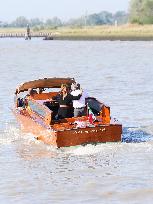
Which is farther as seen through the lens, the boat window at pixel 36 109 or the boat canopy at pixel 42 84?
the boat canopy at pixel 42 84

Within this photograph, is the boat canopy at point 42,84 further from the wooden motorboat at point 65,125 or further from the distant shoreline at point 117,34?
the distant shoreline at point 117,34

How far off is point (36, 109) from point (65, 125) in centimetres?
177

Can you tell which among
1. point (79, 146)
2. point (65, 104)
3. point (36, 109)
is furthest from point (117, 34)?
point (79, 146)

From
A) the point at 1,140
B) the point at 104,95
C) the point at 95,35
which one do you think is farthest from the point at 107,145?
the point at 95,35

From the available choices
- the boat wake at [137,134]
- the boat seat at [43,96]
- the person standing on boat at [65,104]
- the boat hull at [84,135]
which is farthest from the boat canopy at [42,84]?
the boat hull at [84,135]

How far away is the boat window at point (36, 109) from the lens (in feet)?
66.2

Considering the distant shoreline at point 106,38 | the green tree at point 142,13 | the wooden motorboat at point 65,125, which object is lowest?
the distant shoreline at point 106,38

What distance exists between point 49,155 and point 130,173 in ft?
10.9

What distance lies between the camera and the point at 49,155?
62.4ft

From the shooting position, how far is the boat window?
66.2ft

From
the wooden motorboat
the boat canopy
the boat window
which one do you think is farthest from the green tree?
the wooden motorboat

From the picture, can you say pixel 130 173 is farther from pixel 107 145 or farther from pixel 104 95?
pixel 104 95

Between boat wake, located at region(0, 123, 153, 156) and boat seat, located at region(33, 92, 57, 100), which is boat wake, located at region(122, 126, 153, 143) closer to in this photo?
boat wake, located at region(0, 123, 153, 156)

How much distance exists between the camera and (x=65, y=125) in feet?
64.1
